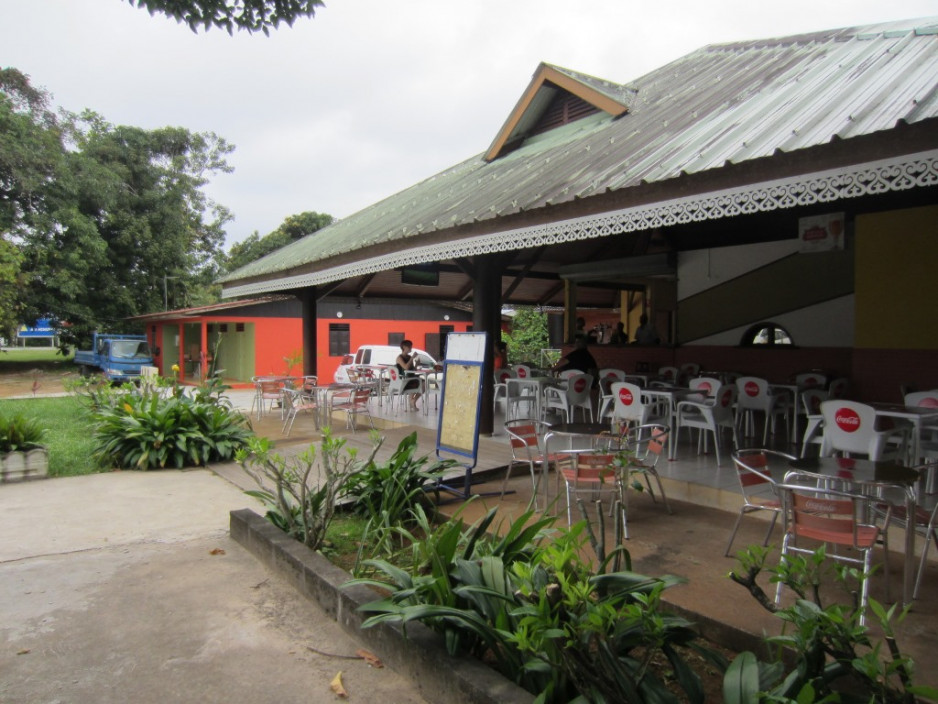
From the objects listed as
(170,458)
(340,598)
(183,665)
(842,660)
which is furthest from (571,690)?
(170,458)

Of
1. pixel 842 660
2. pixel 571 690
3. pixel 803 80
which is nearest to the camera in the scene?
pixel 842 660

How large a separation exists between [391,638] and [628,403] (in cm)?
440

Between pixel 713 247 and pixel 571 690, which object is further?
pixel 713 247

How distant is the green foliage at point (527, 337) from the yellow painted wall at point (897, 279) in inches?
639


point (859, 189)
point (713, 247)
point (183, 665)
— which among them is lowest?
point (183, 665)

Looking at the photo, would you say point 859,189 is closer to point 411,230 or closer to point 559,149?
point 411,230

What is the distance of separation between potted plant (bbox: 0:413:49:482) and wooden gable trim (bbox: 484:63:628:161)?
26.1ft

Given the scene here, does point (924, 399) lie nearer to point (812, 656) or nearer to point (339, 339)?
point (812, 656)

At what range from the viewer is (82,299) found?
25.4 m

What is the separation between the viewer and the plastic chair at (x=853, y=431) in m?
4.72

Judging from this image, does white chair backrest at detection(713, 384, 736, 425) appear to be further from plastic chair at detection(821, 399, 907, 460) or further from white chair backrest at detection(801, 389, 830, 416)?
plastic chair at detection(821, 399, 907, 460)

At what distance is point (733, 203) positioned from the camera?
4188 millimetres

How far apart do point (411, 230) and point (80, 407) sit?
874 centimetres

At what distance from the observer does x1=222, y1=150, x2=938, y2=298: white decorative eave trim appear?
11.3 ft
